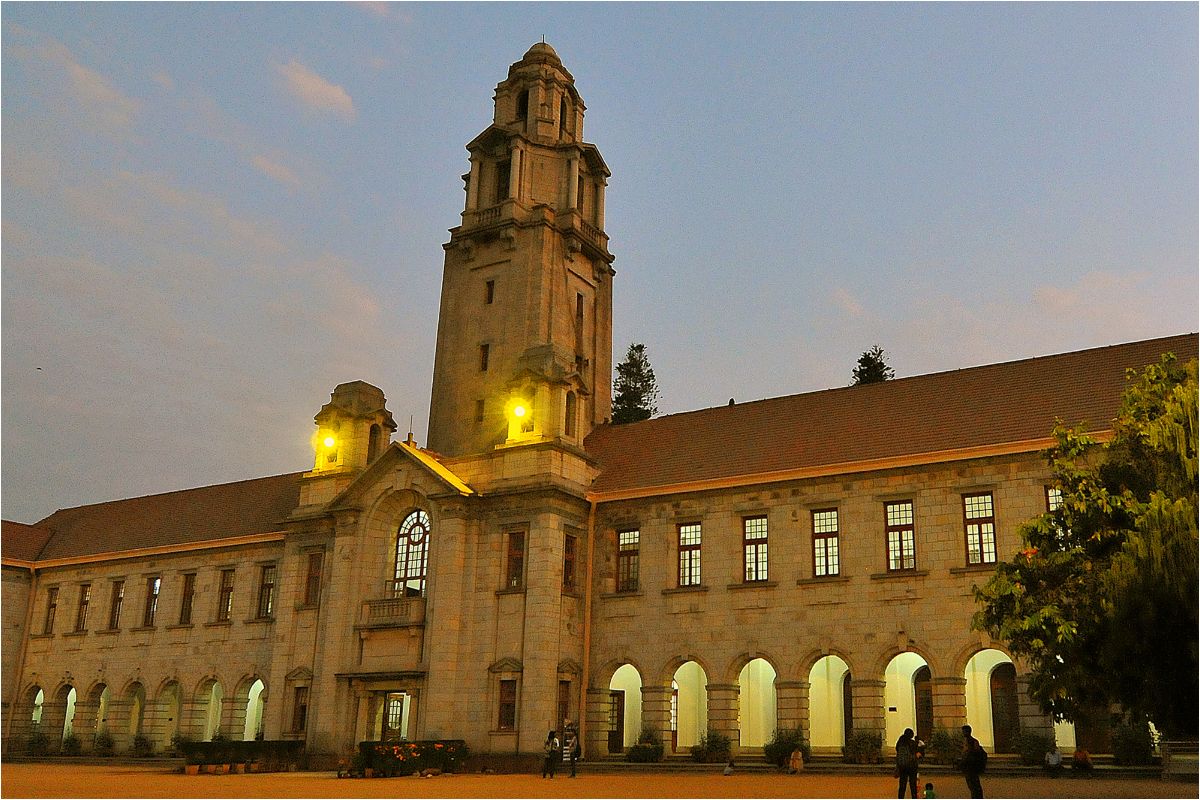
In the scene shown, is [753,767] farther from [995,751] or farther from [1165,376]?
[1165,376]

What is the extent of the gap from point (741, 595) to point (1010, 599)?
1548 cm

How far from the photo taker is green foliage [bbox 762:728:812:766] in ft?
108

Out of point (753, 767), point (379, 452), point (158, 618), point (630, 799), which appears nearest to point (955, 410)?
point (753, 767)

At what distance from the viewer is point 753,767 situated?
33.1m

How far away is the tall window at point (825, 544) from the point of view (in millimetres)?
34656

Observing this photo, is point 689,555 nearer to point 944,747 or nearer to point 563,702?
point 563,702

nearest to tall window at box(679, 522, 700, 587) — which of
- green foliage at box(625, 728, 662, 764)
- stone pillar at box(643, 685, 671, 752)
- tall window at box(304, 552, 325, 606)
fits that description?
stone pillar at box(643, 685, 671, 752)

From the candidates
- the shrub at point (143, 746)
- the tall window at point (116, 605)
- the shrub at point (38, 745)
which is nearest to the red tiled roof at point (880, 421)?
the shrub at point (143, 746)

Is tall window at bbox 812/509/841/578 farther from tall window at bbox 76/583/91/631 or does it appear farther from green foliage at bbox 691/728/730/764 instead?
tall window at bbox 76/583/91/631

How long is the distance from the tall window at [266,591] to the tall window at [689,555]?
17.5m

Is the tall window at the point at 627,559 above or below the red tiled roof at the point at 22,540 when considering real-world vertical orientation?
below

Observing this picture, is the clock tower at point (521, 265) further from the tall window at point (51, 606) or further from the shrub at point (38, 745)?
the shrub at point (38, 745)

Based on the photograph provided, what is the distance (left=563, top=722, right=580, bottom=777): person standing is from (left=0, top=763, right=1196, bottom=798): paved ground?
0.58m

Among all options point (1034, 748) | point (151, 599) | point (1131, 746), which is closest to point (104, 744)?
point (151, 599)
